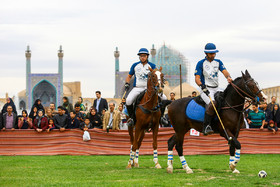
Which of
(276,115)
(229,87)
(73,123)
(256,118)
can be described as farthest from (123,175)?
(276,115)

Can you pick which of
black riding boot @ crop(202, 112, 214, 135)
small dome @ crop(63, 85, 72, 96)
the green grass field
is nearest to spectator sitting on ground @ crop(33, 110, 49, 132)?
the green grass field

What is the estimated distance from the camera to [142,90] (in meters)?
12.9

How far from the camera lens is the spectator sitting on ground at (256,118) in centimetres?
1852

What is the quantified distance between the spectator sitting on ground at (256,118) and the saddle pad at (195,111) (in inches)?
282

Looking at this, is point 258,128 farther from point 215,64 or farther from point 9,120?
point 9,120

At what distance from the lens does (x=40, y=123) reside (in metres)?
18.3

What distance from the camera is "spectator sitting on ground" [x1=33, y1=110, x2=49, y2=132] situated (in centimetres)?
1800

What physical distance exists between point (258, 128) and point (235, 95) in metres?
7.58

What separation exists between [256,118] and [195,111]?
24.8 feet

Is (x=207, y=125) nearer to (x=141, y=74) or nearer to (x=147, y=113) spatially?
(x=147, y=113)

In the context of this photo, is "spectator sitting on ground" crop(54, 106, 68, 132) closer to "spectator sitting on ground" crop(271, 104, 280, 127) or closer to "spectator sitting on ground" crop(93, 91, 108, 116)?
"spectator sitting on ground" crop(93, 91, 108, 116)

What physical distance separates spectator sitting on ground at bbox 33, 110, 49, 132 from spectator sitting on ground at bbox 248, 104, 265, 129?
7.03 meters

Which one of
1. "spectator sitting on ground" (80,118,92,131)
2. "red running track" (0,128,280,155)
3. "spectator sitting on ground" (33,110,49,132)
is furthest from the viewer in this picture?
"spectator sitting on ground" (33,110,49,132)

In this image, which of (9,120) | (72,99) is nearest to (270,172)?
(9,120)
